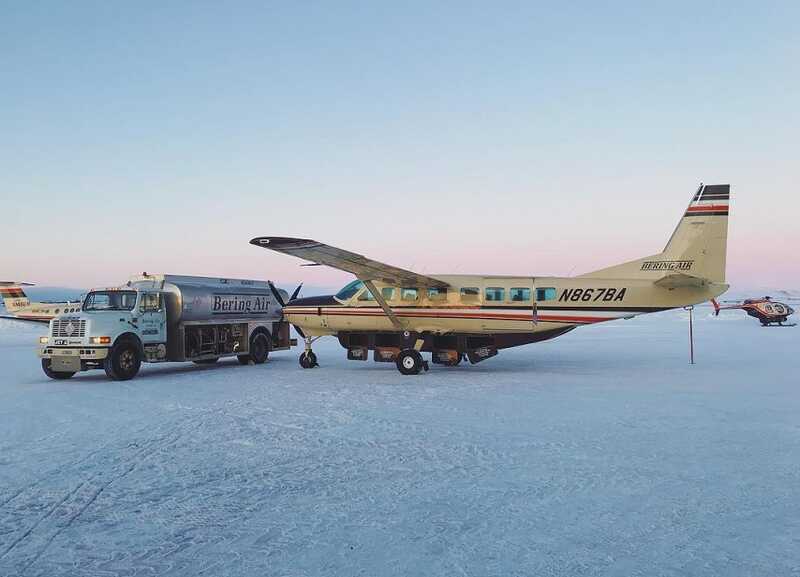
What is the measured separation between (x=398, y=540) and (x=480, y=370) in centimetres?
1388

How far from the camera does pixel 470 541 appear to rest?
16.5ft

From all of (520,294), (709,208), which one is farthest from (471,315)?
(709,208)

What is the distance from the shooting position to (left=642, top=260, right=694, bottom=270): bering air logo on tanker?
57.2 ft

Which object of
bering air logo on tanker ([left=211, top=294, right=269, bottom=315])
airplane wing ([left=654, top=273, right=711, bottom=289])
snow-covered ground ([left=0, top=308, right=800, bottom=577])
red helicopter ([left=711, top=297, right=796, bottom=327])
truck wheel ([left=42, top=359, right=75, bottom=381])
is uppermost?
airplane wing ([left=654, top=273, right=711, bottom=289])

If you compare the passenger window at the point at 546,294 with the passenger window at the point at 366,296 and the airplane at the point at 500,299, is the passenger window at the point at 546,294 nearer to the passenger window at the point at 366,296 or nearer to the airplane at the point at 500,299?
the airplane at the point at 500,299

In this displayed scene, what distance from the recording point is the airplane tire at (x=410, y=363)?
17609mm

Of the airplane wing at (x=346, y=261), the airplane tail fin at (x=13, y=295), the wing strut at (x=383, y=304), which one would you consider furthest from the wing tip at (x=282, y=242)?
the airplane tail fin at (x=13, y=295)

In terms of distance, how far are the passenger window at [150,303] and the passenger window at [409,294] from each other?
722cm

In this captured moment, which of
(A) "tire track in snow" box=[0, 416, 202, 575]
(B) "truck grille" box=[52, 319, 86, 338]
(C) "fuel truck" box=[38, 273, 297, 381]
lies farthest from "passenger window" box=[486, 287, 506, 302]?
(B) "truck grille" box=[52, 319, 86, 338]

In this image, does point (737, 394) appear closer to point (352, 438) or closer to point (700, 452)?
point (700, 452)

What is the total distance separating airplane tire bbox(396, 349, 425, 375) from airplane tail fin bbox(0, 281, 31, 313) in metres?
21.5

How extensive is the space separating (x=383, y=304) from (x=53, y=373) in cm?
920

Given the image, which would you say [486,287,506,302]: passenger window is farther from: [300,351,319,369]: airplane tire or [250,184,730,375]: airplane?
[300,351,319,369]: airplane tire

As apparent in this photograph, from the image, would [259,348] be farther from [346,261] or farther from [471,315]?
[471,315]
